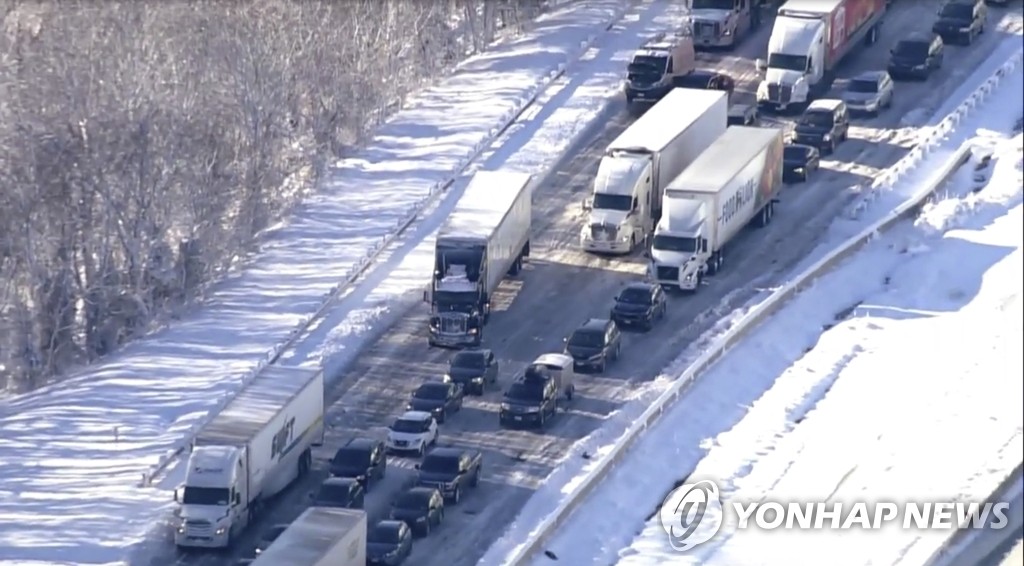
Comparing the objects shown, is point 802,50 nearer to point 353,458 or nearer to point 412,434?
point 412,434

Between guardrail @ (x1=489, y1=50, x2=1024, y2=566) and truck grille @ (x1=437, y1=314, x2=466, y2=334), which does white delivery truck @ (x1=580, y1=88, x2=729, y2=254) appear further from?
truck grille @ (x1=437, y1=314, x2=466, y2=334)

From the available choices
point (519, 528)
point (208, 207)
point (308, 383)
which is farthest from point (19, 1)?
point (519, 528)

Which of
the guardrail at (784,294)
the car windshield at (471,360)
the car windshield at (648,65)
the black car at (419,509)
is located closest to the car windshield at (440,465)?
the black car at (419,509)

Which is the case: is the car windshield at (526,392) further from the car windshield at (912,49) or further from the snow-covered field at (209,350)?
the car windshield at (912,49)

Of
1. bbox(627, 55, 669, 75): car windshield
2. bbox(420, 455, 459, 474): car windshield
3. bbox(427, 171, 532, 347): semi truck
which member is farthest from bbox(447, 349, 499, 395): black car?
bbox(627, 55, 669, 75): car windshield

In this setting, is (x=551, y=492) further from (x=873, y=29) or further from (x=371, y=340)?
(x=873, y=29)
